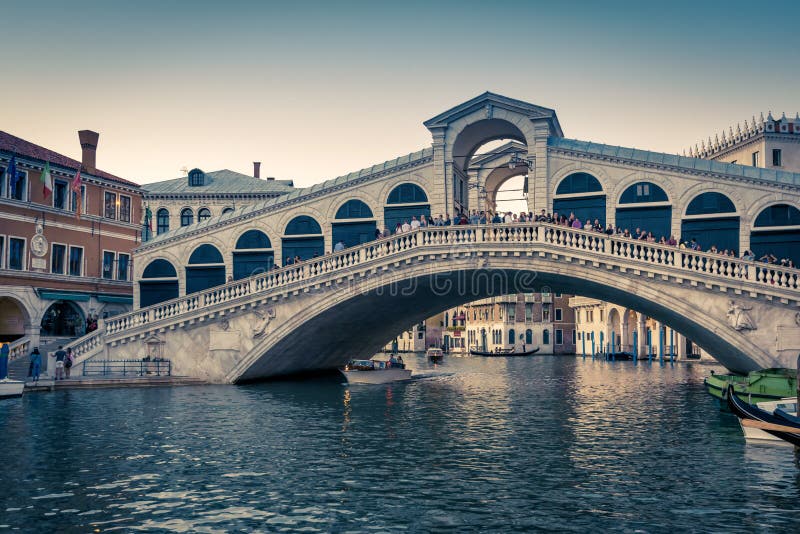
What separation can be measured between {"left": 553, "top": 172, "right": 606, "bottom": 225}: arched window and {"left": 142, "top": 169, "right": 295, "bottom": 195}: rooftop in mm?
29759

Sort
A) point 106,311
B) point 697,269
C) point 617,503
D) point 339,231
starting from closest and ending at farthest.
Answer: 1. point 617,503
2. point 697,269
3. point 339,231
4. point 106,311

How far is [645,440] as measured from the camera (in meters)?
21.4

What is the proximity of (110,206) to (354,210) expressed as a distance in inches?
630

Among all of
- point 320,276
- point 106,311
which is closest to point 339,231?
point 320,276

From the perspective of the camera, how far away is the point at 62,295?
42.8 metres

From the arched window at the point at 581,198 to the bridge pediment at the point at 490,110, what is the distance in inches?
120

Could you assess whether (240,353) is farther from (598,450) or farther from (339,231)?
(598,450)

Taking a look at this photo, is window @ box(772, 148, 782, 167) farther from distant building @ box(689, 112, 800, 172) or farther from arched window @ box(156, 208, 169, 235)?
arched window @ box(156, 208, 169, 235)

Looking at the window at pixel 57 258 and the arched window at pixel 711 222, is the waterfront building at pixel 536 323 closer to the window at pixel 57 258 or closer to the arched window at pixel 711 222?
the arched window at pixel 711 222

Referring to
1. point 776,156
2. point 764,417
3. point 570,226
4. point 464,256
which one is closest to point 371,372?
point 464,256

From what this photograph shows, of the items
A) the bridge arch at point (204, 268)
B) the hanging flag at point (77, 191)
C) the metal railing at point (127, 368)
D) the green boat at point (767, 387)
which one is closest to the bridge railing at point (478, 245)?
the metal railing at point (127, 368)

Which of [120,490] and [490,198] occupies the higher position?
[490,198]

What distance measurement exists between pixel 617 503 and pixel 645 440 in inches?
296

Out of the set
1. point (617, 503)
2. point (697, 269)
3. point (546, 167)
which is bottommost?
point (617, 503)
